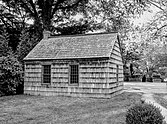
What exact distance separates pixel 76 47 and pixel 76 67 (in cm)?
193

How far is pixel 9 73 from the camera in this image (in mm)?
19047

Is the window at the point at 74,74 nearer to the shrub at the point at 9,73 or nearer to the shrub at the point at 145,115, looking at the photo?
the shrub at the point at 9,73

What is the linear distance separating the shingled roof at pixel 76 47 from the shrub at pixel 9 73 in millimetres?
1810

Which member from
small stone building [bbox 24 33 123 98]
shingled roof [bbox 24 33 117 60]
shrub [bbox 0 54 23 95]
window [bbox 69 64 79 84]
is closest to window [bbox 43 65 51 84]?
small stone building [bbox 24 33 123 98]

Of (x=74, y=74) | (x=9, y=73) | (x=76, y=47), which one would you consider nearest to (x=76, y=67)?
(x=74, y=74)

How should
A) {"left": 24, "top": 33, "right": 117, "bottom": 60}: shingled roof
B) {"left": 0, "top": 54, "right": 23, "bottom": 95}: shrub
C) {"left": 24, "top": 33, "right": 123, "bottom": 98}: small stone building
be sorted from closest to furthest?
{"left": 24, "top": 33, "right": 123, "bottom": 98}: small stone building → {"left": 24, "top": 33, "right": 117, "bottom": 60}: shingled roof → {"left": 0, "top": 54, "right": 23, "bottom": 95}: shrub

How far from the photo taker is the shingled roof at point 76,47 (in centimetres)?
1606

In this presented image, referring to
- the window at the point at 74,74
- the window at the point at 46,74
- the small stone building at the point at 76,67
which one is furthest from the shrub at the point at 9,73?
the window at the point at 74,74

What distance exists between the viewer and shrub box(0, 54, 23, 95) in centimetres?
1837

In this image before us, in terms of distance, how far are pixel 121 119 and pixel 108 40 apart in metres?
9.13

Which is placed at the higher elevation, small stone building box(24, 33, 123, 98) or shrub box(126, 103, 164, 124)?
small stone building box(24, 33, 123, 98)

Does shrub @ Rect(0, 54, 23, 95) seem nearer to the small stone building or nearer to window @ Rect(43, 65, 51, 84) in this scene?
the small stone building

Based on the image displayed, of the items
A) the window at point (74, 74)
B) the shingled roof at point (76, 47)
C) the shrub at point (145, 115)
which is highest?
the shingled roof at point (76, 47)

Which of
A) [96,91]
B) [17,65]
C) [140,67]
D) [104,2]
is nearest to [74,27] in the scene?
[104,2]
